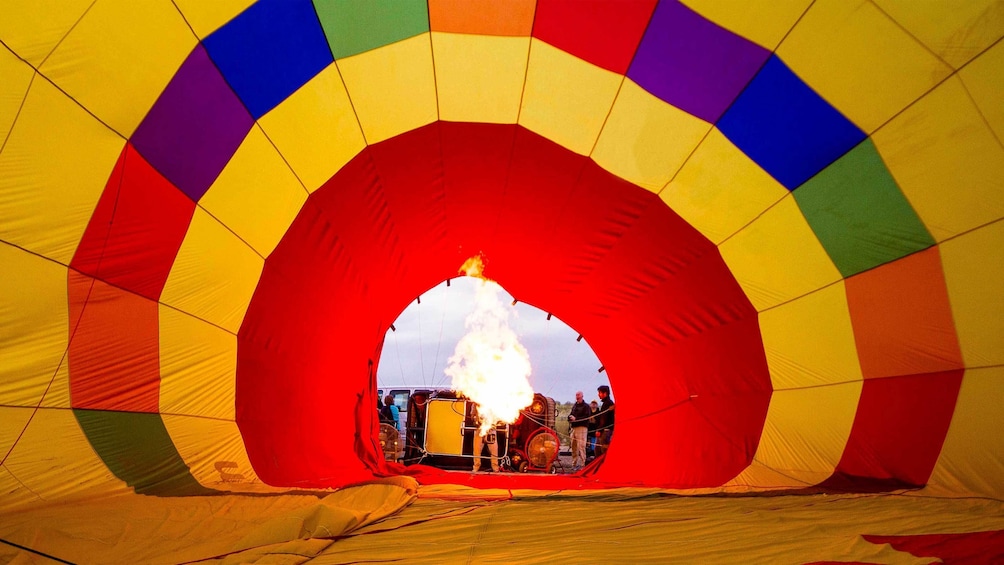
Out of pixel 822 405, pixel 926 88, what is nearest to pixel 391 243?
pixel 822 405

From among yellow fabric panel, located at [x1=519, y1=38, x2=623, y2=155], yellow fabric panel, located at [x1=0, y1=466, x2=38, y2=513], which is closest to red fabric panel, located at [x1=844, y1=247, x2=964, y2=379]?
yellow fabric panel, located at [x1=519, y1=38, x2=623, y2=155]

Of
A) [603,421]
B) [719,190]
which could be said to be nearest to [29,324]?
[719,190]

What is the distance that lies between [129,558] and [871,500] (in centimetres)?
324

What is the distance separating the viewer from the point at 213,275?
3.67 metres

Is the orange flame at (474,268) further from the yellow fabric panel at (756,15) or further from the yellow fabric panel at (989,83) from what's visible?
the yellow fabric panel at (989,83)

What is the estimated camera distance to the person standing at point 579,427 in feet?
27.1

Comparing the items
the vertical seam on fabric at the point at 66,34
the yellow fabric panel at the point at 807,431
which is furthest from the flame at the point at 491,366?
the vertical seam on fabric at the point at 66,34

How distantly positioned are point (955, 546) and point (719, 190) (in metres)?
2.36

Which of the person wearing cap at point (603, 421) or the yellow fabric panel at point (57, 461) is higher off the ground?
the person wearing cap at point (603, 421)

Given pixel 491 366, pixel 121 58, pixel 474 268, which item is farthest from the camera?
→ pixel 491 366

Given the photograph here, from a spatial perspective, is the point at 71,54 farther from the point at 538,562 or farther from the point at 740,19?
the point at 740,19

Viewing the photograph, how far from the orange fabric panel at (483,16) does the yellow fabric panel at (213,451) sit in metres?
2.57

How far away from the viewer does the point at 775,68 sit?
3.23 metres

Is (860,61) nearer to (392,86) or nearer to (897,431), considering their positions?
(897,431)
